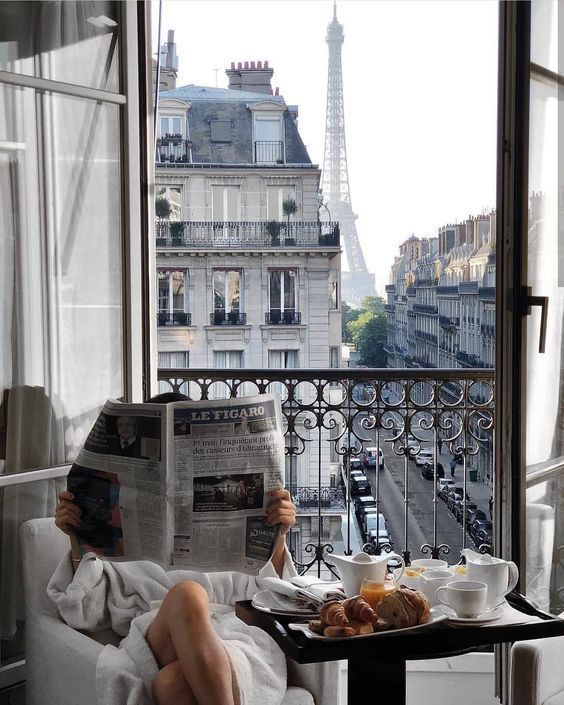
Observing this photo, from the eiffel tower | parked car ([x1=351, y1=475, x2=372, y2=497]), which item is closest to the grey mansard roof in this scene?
the eiffel tower

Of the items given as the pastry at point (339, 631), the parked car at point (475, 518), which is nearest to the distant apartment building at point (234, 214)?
the parked car at point (475, 518)

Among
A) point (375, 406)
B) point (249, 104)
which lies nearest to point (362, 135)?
point (249, 104)

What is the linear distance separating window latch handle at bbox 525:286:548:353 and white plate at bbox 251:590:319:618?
1038mm

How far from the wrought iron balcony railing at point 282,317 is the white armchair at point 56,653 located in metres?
14.2

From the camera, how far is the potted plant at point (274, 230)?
1465cm

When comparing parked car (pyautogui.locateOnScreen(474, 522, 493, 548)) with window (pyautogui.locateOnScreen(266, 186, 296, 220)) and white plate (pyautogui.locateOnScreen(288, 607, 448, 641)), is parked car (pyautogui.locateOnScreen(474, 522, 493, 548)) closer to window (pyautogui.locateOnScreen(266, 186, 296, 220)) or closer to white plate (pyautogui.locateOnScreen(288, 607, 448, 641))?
white plate (pyautogui.locateOnScreen(288, 607, 448, 641))

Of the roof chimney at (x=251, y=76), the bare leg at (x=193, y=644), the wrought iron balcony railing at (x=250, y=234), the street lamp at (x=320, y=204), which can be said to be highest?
the roof chimney at (x=251, y=76)

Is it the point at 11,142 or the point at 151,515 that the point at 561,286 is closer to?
the point at 151,515

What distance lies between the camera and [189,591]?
69.9 inches

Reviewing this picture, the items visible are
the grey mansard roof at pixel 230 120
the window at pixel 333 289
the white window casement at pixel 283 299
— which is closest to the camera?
the grey mansard roof at pixel 230 120

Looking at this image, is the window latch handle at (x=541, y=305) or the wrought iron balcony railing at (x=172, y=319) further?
the wrought iron balcony railing at (x=172, y=319)

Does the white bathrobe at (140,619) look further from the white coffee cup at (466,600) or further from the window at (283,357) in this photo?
the window at (283,357)

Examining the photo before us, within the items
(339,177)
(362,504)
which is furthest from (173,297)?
(362,504)

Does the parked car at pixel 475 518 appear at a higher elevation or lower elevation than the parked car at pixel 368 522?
higher
